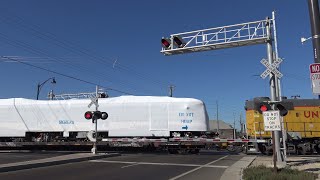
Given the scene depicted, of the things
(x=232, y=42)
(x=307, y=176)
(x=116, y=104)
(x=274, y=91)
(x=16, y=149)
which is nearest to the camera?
(x=307, y=176)

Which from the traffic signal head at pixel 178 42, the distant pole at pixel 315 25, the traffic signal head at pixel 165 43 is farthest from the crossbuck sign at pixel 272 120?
the traffic signal head at pixel 165 43

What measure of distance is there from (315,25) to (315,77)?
1268 millimetres

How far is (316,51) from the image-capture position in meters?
8.20

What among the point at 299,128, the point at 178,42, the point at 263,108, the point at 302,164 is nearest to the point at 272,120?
the point at 263,108

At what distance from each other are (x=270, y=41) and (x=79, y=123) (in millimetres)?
16478

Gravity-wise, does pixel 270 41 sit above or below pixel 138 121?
above

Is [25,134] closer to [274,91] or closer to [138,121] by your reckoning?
[138,121]

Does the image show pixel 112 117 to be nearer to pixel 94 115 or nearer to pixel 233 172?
pixel 94 115

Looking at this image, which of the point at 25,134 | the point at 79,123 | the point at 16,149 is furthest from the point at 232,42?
the point at 16,149

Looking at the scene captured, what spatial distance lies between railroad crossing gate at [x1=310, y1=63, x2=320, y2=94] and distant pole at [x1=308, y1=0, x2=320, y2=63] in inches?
14.0

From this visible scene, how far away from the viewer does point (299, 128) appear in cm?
2577

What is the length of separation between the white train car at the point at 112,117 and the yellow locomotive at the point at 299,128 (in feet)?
11.4

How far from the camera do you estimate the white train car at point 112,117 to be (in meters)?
26.2

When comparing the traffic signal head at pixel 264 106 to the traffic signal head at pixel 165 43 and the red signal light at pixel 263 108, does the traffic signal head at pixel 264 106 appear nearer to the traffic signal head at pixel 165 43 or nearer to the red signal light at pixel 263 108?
the red signal light at pixel 263 108
